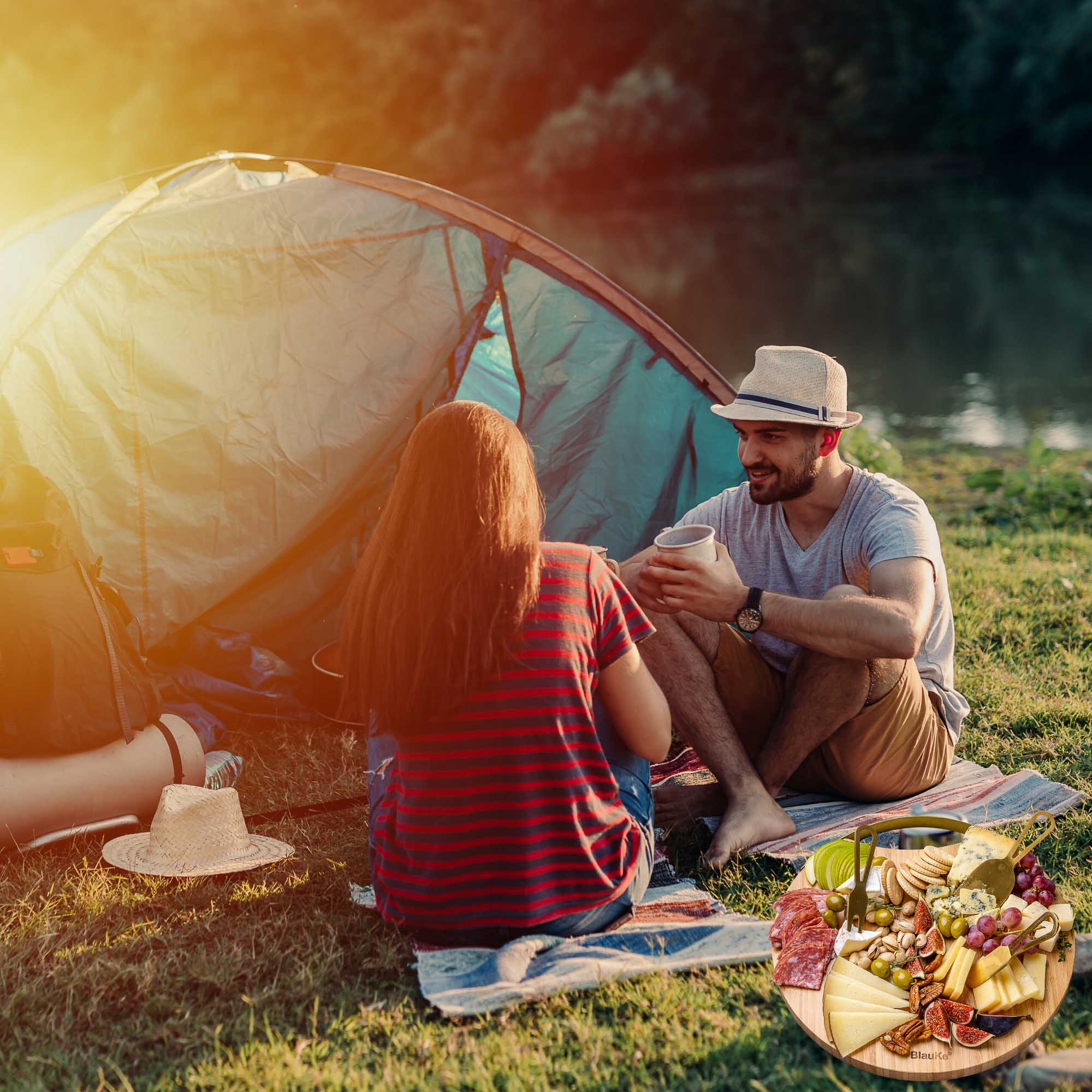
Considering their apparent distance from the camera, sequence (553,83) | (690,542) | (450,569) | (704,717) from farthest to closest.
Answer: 1. (553,83)
2. (704,717)
3. (690,542)
4. (450,569)

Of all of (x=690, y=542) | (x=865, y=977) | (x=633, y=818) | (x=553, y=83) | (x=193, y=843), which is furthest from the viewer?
(x=553, y=83)

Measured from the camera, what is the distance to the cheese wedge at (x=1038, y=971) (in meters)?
1.81

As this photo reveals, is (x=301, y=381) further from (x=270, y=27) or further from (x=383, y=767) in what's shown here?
(x=270, y=27)

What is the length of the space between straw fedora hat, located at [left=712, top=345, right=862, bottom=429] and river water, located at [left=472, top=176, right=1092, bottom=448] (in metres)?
6.26

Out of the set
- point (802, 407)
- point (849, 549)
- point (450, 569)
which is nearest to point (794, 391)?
point (802, 407)

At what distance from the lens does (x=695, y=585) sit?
2637 millimetres

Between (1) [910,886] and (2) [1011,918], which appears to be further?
(1) [910,886]

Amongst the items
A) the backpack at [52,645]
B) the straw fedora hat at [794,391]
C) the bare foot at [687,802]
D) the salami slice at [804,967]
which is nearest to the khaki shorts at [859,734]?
the bare foot at [687,802]

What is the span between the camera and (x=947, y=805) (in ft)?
9.73

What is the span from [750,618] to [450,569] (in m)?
0.85

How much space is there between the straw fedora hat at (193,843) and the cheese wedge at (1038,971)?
66.7 inches

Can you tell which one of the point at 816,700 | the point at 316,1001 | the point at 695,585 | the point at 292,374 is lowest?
the point at 316,1001

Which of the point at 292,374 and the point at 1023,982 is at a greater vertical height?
the point at 292,374

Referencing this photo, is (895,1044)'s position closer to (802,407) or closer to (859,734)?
(859,734)
